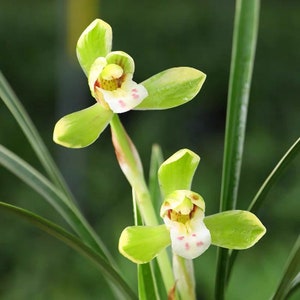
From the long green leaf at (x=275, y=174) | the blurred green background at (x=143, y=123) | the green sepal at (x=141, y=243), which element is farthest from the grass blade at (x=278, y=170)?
the blurred green background at (x=143, y=123)

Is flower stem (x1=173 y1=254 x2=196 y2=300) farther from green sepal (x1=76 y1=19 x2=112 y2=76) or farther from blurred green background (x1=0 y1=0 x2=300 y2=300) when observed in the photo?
blurred green background (x1=0 y1=0 x2=300 y2=300)

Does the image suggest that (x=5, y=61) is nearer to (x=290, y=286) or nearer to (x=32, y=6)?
(x=32, y=6)

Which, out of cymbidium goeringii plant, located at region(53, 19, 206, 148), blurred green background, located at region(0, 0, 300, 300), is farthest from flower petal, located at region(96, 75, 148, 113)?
blurred green background, located at region(0, 0, 300, 300)

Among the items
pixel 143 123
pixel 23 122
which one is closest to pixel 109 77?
pixel 23 122

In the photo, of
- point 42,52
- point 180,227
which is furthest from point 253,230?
point 42,52

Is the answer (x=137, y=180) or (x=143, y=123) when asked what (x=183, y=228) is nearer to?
→ (x=137, y=180)

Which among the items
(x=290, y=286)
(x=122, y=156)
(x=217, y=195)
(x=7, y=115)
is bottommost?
(x=290, y=286)
